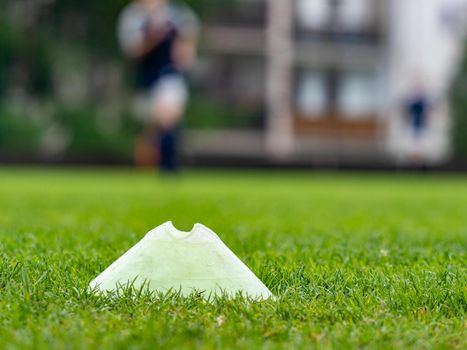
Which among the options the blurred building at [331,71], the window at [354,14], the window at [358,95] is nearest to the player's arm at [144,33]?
the blurred building at [331,71]

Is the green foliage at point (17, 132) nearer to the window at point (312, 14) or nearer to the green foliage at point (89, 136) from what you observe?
the green foliage at point (89, 136)

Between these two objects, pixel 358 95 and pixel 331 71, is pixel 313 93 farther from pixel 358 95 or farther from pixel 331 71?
pixel 358 95

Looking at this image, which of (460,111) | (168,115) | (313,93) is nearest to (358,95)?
(313,93)

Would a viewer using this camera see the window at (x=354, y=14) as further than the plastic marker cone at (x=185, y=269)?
Yes

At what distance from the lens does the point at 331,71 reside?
26156mm

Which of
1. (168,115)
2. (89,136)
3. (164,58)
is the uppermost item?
(164,58)

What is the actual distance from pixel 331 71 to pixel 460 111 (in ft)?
17.8

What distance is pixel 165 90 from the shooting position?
30.7 ft

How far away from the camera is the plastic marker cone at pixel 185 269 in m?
1.78

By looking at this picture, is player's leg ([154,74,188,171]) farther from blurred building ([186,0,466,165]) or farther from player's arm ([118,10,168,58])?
blurred building ([186,0,466,165])

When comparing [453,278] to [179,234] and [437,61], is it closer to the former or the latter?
[179,234]

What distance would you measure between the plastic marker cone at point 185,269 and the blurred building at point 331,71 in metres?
22.1

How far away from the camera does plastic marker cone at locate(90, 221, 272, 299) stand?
1777mm

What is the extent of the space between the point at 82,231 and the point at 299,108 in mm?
22696
